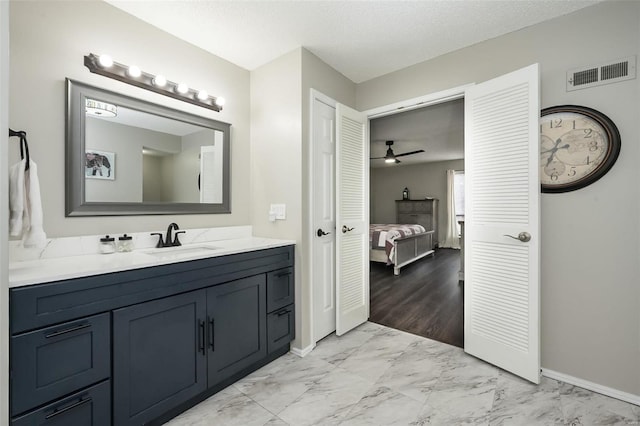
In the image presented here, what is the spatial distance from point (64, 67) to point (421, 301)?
12.7 ft

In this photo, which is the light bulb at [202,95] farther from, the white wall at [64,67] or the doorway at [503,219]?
the doorway at [503,219]

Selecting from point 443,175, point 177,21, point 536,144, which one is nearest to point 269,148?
point 177,21

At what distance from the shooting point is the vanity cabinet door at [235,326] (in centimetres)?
177

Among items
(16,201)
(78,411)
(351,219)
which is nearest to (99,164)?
(16,201)

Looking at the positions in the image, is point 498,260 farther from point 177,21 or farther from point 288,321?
point 177,21

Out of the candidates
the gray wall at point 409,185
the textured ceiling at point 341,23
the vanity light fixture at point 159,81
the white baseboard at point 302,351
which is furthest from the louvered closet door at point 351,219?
the gray wall at point 409,185

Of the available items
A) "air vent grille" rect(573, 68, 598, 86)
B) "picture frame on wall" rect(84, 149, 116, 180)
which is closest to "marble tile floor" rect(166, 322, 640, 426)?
"picture frame on wall" rect(84, 149, 116, 180)

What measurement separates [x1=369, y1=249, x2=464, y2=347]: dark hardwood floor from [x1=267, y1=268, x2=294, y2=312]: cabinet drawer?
4.00 feet

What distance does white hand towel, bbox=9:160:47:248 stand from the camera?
1236 mm

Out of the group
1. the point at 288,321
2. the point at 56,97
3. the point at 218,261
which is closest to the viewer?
the point at 56,97

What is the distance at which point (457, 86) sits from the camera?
2.39 m

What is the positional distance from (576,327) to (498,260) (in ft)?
2.01

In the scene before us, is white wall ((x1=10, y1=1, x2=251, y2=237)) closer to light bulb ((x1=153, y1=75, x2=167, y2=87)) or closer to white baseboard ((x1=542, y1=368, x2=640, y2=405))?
light bulb ((x1=153, y1=75, x2=167, y2=87))

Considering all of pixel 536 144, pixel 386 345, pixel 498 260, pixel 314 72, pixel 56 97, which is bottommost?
pixel 386 345
